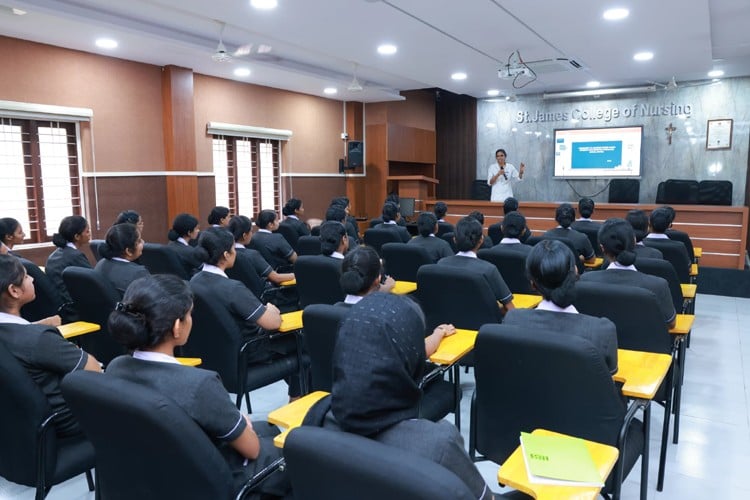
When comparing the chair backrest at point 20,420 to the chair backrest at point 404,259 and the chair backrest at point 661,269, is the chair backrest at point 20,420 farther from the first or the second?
the chair backrest at point 661,269

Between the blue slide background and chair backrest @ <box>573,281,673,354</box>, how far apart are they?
27.9ft

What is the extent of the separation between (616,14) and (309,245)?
3897 millimetres

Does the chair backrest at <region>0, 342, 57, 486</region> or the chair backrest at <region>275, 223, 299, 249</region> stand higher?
the chair backrest at <region>275, 223, 299, 249</region>

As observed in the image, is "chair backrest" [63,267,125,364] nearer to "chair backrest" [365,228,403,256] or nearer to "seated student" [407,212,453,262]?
"seated student" [407,212,453,262]

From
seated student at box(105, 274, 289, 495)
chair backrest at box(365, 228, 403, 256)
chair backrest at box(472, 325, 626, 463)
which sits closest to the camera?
seated student at box(105, 274, 289, 495)

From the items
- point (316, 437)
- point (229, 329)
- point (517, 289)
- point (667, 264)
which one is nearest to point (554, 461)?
point (316, 437)

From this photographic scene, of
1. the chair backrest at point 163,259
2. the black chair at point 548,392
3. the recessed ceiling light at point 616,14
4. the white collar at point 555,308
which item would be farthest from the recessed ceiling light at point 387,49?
the black chair at point 548,392

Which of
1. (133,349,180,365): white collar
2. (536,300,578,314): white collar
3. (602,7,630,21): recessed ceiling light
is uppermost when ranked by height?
(602,7,630,21): recessed ceiling light

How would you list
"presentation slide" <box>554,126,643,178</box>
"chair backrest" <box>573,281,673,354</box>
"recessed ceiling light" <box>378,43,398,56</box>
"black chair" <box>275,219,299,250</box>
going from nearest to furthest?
1. "chair backrest" <box>573,281,673,354</box>
2. "black chair" <box>275,219,299,250</box>
3. "recessed ceiling light" <box>378,43,398,56</box>
4. "presentation slide" <box>554,126,643,178</box>

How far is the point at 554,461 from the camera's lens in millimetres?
1440

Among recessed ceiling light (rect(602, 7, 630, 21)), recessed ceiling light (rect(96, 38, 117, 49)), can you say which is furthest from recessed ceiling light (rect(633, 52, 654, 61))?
recessed ceiling light (rect(96, 38, 117, 49))

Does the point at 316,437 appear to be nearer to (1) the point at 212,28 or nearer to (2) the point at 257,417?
(2) the point at 257,417

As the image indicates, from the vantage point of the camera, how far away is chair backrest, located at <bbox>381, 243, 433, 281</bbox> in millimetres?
4434

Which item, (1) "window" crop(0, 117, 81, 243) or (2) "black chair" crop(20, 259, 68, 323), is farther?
(1) "window" crop(0, 117, 81, 243)
